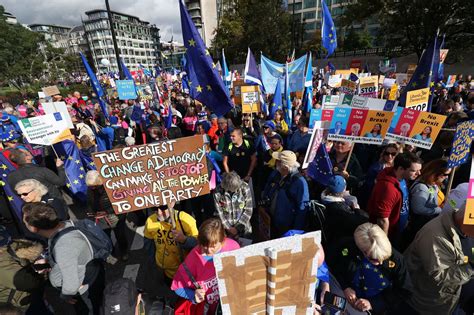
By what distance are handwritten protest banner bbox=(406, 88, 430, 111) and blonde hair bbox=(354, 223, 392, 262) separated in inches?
162

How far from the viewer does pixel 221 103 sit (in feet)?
14.0

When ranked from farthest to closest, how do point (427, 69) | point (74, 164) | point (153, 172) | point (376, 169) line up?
point (427, 69), point (74, 164), point (376, 169), point (153, 172)

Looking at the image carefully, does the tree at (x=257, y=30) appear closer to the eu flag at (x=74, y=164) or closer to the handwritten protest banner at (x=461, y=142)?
the eu flag at (x=74, y=164)

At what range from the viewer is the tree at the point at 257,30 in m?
37.2

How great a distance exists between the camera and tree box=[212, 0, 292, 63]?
3719 centimetres

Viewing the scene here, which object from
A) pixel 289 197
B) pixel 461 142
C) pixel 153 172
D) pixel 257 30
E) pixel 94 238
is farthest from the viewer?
pixel 257 30

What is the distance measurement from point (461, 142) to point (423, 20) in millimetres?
24311

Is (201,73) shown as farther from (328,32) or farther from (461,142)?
(328,32)

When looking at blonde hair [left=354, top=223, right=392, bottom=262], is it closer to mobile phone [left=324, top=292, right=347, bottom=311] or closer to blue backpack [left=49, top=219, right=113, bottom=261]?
mobile phone [left=324, top=292, right=347, bottom=311]

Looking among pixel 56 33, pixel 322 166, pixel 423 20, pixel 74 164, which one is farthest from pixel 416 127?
pixel 56 33

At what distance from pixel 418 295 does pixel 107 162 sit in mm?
3315

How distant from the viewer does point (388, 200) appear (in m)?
2.78

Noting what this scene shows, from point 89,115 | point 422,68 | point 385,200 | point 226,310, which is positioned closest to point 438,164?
point 385,200

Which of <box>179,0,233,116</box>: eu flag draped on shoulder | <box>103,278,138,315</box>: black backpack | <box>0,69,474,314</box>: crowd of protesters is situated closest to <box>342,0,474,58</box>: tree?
<box>0,69,474,314</box>: crowd of protesters
